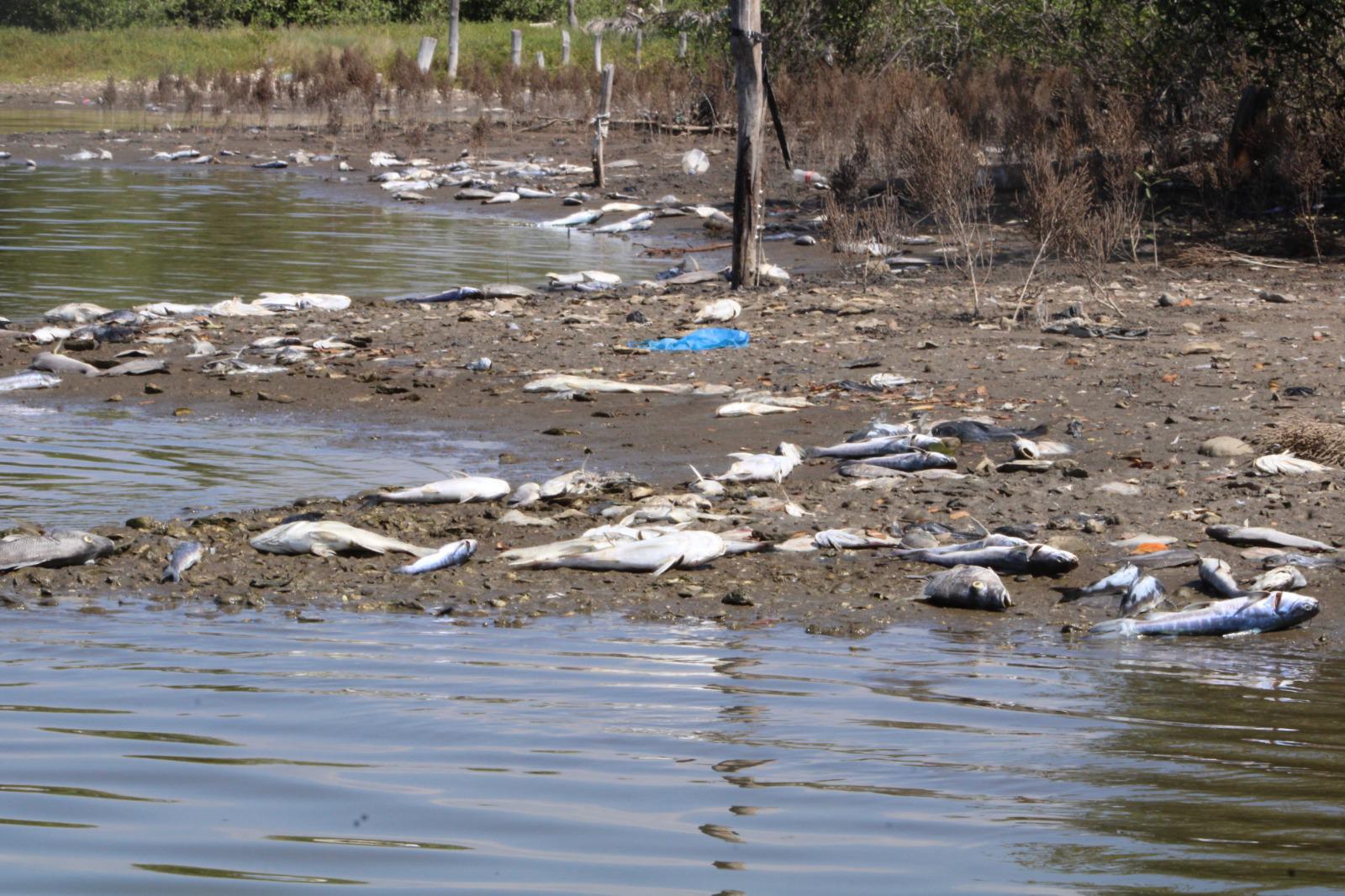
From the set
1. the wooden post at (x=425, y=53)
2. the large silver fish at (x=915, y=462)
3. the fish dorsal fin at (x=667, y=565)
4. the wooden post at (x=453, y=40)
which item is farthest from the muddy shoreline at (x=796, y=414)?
the wooden post at (x=425, y=53)

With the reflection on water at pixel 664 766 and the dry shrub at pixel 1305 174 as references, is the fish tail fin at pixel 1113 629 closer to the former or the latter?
the reflection on water at pixel 664 766

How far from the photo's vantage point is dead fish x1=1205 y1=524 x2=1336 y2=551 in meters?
5.78

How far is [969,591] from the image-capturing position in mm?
5230

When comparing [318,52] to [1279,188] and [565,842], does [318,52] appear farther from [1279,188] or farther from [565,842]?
[565,842]

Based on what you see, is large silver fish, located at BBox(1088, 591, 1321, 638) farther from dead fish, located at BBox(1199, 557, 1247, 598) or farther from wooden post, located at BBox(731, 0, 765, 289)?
wooden post, located at BBox(731, 0, 765, 289)

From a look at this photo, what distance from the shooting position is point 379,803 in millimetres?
2791

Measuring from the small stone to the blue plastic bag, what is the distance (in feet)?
13.1

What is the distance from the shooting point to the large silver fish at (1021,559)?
5.57 metres

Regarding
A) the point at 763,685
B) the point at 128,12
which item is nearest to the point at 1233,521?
the point at 763,685

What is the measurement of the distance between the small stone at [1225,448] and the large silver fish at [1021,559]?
6.29 ft

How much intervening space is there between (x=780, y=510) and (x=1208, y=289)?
7.23 meters

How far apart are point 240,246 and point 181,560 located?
40.9 feet

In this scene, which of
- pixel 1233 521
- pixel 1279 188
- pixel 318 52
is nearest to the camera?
pixel 1233 521

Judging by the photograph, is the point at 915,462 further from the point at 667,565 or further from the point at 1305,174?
the point at 1305,174
